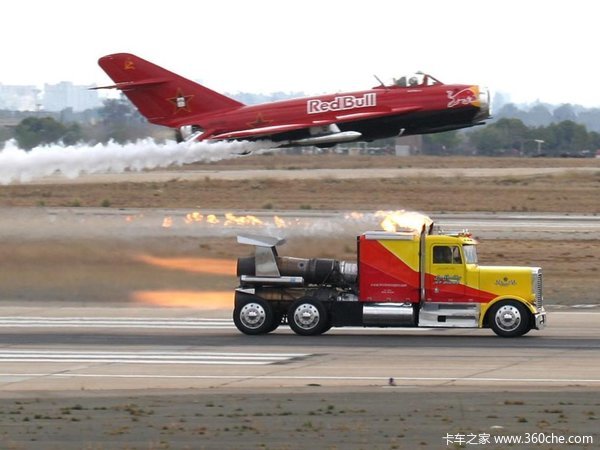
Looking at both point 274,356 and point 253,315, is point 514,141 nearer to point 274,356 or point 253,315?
point 253,315

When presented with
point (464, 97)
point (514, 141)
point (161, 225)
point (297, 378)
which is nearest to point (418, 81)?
point (464, 97)

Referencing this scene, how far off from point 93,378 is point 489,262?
1054 inches

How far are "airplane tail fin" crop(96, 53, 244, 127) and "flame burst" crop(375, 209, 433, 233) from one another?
14899 millimetres

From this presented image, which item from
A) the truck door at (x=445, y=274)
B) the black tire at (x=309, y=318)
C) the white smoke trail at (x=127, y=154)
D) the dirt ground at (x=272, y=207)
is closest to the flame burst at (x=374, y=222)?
the dirt ground at (x=272, y=207)

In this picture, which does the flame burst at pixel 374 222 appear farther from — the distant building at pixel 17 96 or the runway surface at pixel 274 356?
the distant building at pixel 17 96

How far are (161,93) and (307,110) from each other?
5.49 metres

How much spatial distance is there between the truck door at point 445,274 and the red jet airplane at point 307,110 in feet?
52.4

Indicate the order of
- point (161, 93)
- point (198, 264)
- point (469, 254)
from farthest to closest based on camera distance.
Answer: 1. point (161, 93)
2. point (198, 264)
3. point (469, 254)

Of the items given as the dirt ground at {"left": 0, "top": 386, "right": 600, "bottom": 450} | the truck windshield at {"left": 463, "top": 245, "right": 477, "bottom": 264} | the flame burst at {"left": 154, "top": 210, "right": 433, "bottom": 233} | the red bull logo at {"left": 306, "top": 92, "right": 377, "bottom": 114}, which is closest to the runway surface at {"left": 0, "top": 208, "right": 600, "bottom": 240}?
the flame burst at {"left": 154, "top": 210, "right": 433, "bottom": 233}

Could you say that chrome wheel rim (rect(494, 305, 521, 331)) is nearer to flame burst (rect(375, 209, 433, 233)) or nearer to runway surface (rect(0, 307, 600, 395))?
runway surface (rect(0, 307, 600, 395))

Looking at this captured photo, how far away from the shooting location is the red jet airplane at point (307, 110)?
47500mm

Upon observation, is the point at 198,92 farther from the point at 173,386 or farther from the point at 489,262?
the point at 173,386

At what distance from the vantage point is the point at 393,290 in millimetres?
31828

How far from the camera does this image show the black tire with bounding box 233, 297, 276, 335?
32.1m
